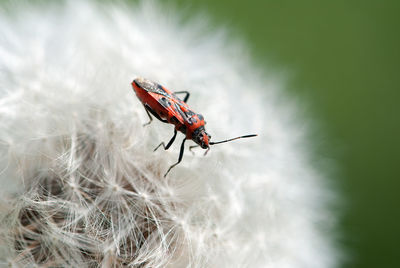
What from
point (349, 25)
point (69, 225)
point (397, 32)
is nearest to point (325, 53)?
point (349, 25)

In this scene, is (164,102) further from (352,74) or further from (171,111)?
(352,74)

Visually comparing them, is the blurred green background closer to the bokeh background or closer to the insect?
the bokeh background

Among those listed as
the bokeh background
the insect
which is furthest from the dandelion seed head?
the bokeh background

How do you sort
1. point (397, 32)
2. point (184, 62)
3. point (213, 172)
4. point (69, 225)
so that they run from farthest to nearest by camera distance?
point (397, 32)
point (184, 62)
point (213, 172)
point (69, 225)

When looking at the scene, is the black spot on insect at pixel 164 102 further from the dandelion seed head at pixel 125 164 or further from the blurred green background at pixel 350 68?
the blurred green background at pixel 350 68

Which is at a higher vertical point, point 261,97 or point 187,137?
point 261,97

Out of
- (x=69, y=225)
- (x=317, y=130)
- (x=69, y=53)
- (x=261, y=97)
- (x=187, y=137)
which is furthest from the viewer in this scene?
(x=317, y=130)

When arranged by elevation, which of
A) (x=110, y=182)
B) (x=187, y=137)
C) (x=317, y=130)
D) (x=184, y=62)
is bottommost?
(x=110, y=182)

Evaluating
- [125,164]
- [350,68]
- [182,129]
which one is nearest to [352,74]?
[350,68]

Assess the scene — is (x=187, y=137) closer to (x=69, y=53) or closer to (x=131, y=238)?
(x=131, y=238)

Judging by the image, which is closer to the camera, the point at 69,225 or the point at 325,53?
the point at 69,225
